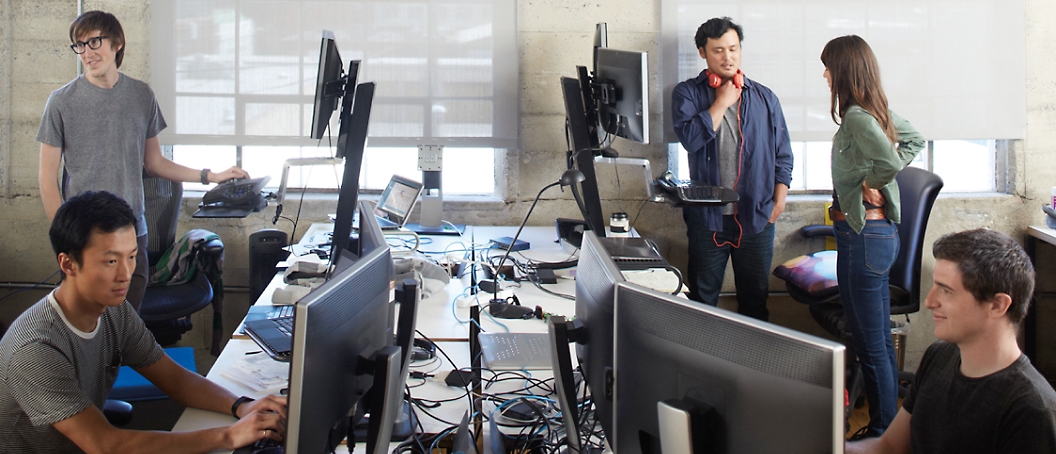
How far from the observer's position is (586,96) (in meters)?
3.32

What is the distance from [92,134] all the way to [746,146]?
103 inches

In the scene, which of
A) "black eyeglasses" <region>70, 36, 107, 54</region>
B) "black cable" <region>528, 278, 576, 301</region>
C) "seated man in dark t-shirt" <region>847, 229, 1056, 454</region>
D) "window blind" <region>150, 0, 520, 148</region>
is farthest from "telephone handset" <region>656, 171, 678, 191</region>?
"black eyeglasses" <region>70, 36, 107, 54</region>

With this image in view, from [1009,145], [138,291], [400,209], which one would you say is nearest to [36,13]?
[138,291]

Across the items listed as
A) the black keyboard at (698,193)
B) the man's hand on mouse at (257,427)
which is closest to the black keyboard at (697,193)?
the black keyboard at (698,193)

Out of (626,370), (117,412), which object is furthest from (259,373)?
(626,370)

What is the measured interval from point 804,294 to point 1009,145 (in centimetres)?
149

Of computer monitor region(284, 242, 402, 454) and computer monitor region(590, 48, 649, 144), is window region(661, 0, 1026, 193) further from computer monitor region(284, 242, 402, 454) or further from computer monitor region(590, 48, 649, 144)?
computer monitor region(284, 242, 402, 454)

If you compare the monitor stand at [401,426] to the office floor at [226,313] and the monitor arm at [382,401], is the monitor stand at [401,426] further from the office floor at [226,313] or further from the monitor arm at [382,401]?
the office floor at [226,313]

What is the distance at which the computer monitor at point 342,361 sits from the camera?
3.77 ft

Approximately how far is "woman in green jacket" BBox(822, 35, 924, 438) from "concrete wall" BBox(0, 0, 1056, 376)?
1147 mm

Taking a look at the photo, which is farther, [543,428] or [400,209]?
[400,209]

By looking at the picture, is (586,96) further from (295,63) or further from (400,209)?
(295,63)

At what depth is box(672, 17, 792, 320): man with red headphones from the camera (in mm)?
3508

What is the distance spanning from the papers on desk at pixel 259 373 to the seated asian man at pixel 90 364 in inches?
4.0
